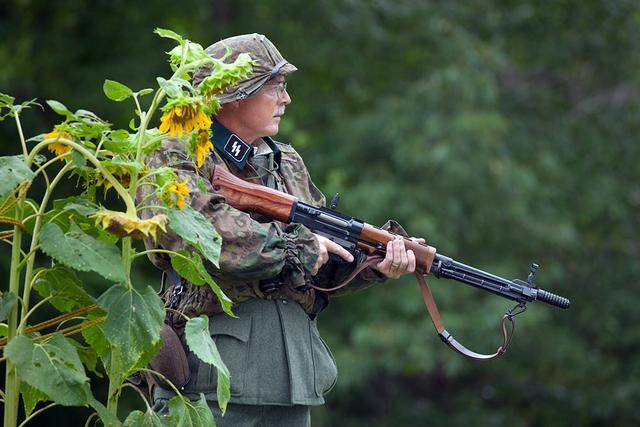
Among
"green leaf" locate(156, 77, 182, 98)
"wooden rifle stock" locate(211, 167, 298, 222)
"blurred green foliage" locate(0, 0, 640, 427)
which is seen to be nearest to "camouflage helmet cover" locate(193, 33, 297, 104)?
"wooden rifle stock" locate(211, 167, 298, 222)

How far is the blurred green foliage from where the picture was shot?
1077 centimetres

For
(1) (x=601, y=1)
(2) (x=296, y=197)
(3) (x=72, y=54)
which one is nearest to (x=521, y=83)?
(1) (x=601, y=1)

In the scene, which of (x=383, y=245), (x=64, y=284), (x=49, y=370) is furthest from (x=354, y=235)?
(x=49, y=370)

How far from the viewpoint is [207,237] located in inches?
118

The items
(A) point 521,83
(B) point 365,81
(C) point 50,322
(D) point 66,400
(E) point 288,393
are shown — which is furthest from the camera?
(A) point 521,83

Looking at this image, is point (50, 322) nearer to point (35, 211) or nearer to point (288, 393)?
point (35, 211)

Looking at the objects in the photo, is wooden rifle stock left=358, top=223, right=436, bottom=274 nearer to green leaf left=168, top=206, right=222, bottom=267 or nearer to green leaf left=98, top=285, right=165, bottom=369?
green leaf left=168, top=206, right=222, bottom=267

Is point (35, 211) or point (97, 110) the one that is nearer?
point (35, 211)

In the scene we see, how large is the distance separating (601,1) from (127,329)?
10575mm

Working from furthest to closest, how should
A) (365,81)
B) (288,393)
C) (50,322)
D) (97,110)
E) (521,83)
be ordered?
(521,83)
(365,81)
(97,110)
(288,393)
(50,322)

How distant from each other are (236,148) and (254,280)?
1.35 ft

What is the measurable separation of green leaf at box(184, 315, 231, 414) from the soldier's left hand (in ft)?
3.14

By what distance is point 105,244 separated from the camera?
283cm

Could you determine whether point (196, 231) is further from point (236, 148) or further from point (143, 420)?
point (236, 148)
